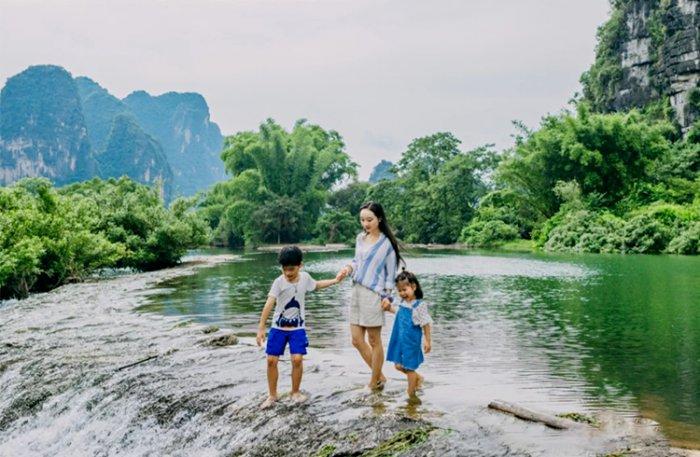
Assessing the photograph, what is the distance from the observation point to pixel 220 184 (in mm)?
59594

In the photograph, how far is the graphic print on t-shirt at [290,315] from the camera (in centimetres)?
543

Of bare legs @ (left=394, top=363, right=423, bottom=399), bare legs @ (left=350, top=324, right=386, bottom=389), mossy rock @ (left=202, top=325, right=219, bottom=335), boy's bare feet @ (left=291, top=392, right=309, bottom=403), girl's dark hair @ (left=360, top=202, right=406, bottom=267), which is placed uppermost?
girl's dark hair @ (left=360, top=202, right=406, bottom=267)

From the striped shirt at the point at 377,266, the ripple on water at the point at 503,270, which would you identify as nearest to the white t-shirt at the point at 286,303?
the striped shirt at the point at 377,266

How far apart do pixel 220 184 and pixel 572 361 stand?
53.8 meters

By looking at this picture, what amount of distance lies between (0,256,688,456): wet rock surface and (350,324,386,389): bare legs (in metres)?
0.15

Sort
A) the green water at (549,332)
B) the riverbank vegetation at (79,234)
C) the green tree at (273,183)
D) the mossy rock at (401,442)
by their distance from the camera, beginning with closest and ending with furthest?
the mossy rock at (401,442) → the green water at (549,332) → the riverbank vegetation at (79,234) → the green tree at (273,183)

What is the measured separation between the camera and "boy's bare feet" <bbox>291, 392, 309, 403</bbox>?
552 centimetres

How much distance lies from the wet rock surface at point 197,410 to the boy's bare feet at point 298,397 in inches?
1.7

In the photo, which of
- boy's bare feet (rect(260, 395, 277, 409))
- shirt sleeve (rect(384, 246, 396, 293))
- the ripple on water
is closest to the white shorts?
shirt sleeve (rect(384, 246, 396, 293))

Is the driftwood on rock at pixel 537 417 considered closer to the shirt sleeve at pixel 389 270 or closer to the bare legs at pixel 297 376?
the shirt sleeve at pixel 389 270

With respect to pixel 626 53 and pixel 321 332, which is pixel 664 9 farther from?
pixel 321 332

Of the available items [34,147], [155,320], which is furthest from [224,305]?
[34,147]

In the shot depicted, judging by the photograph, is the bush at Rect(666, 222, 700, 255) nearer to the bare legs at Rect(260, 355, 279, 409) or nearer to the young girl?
the young girl

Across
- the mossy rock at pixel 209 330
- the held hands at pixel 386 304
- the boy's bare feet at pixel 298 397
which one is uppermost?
the held hands at pixel 386 304
